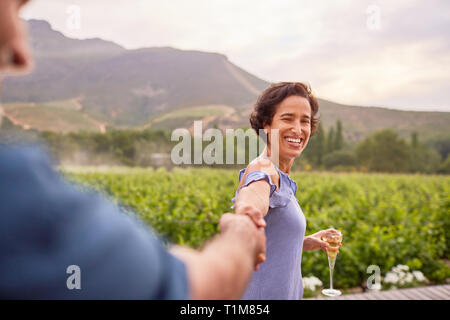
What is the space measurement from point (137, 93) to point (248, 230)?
3167 inches

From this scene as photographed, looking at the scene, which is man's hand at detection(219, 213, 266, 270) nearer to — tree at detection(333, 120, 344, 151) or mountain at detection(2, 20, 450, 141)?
mountain at detection(2, 20, 450, 141)

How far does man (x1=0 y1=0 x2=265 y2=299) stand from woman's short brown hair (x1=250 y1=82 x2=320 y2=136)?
120 centimetres

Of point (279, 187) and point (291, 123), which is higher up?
point (291, 123)

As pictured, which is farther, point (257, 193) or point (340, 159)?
point (340, 159)

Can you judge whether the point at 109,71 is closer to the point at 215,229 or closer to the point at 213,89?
the point at 213,89

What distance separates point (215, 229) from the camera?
211 inches

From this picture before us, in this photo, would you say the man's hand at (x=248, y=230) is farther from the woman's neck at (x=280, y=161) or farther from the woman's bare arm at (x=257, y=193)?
the woman's neck at (x=280, y=161)

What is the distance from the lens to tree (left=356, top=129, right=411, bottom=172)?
51.6 metres

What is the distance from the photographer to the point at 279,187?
144cm

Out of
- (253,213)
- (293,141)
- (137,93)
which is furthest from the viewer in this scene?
(137,93)

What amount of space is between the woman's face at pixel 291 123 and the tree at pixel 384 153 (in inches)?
2136

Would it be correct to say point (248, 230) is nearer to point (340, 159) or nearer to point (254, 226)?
point (254, 226)

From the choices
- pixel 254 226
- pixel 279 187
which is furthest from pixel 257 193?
pixel 254 226

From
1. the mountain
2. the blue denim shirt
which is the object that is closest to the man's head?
the blue denim shirt
